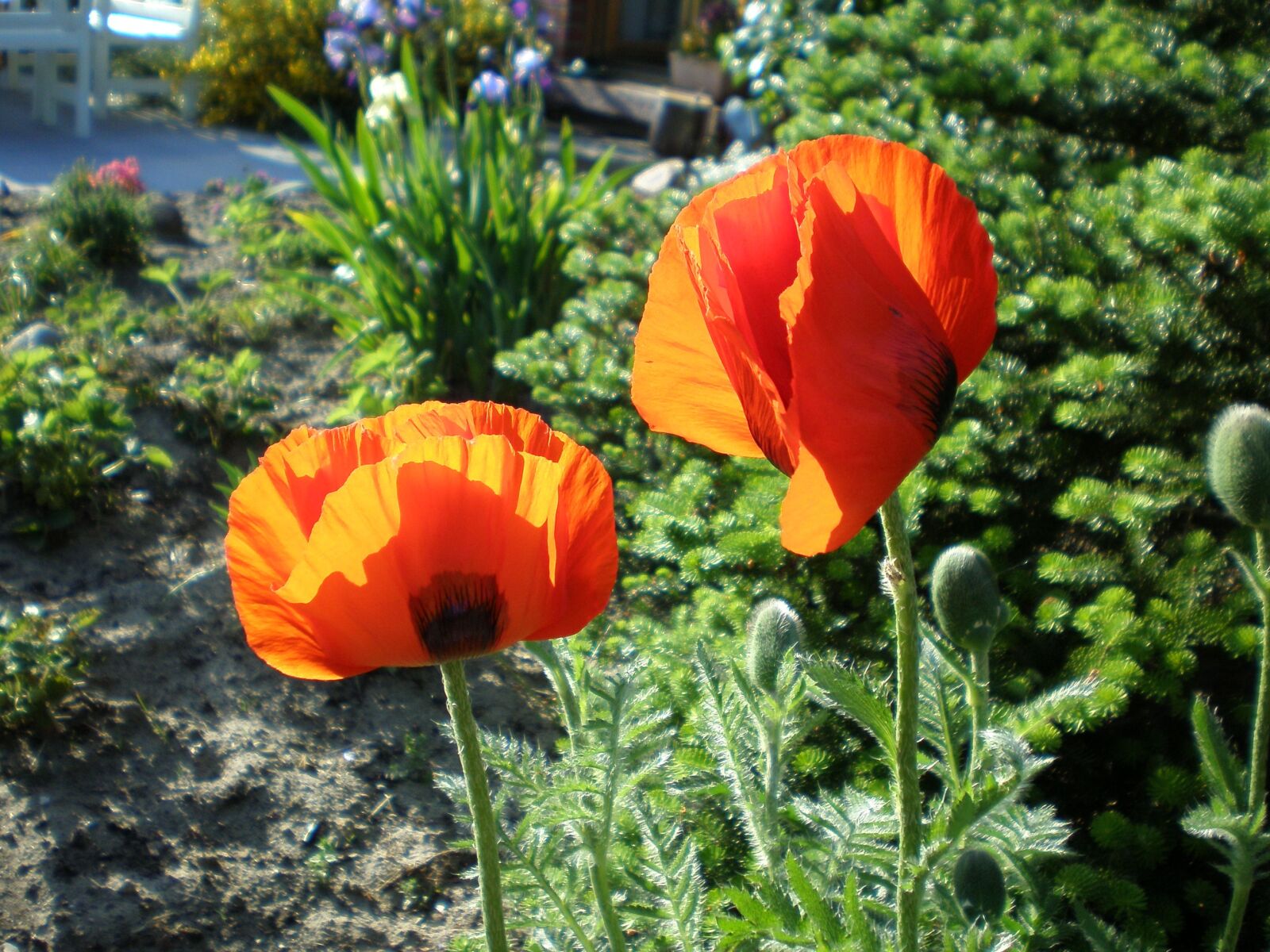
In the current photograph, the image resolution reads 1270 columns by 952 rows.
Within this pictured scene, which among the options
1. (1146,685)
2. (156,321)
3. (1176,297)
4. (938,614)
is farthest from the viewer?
(156,321)

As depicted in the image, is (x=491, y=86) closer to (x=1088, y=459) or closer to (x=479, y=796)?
(x=1088, y=459)

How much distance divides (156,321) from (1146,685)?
3.68 m

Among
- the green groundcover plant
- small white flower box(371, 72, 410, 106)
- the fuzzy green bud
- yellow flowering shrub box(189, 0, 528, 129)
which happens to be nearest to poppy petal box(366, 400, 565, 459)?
the fuzzy green bud

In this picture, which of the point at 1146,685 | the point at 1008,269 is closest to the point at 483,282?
the point at 1008,269

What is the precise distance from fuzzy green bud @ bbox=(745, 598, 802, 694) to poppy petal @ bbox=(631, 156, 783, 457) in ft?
1.09

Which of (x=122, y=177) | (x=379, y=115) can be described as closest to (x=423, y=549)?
(x=379, y=115)

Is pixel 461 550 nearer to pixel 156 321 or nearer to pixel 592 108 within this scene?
pixel 156 321

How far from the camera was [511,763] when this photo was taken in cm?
120

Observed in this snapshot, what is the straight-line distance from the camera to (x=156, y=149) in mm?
8180

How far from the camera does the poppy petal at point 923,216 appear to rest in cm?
72

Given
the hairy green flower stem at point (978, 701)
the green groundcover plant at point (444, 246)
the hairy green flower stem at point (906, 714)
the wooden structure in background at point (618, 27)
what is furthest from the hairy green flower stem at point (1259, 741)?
the wooden structure in background at point (618, 27)

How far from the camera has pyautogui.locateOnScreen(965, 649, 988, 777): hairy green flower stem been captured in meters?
0.98

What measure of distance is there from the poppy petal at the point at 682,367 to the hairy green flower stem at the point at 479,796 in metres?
0.23

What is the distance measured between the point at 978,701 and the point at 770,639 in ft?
0.71
